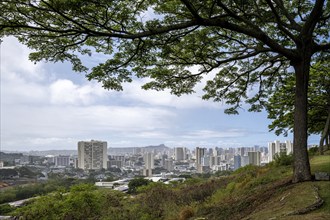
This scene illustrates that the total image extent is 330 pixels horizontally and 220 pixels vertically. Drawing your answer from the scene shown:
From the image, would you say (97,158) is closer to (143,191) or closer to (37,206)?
(143,191)

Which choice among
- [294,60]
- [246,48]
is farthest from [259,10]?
[294,60]

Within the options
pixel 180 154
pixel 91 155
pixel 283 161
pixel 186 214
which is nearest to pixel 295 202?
pixel 186 214

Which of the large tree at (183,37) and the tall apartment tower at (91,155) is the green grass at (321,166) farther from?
the tall apartment tower at (91,155)

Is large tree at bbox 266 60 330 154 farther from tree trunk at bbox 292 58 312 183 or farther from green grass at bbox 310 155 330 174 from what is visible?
tree trunk at bbox 292 58 312 183

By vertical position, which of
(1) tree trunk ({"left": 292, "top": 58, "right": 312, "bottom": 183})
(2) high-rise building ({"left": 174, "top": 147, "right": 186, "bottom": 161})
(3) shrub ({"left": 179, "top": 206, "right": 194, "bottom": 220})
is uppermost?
(1) tree trunk ({"left": 292, "top": 58, "right": 312, "bottom": 183})

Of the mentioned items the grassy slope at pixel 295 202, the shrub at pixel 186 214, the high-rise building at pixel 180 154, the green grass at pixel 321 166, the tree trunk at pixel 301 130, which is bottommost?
the high-rise building at pixel 180 154

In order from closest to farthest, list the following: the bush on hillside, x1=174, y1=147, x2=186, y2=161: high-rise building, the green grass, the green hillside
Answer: the green hillside
the green grass
the bush on hillside
x1=174, y1=147, x2=186, y2=161: high-rise building

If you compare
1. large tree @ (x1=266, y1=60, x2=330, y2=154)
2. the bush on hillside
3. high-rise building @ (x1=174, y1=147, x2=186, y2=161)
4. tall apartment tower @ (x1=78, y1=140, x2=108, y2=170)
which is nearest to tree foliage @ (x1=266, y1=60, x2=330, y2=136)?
large tree @ (x1=266, y1=60, x2=330, y2=154)

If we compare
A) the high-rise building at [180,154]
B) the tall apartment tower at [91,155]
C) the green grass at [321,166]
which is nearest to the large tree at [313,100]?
the green grass at [321,166]
